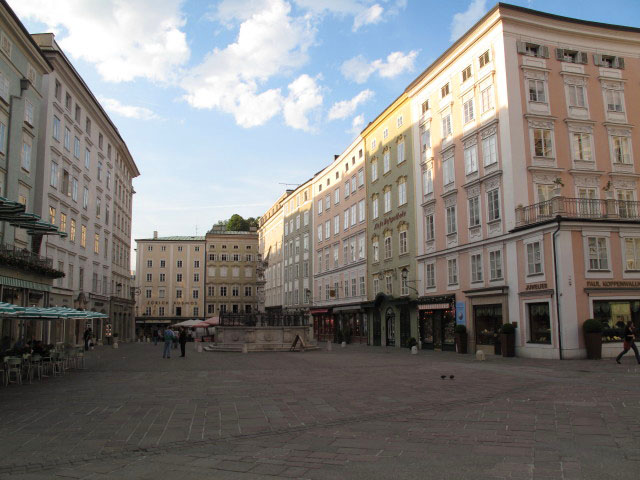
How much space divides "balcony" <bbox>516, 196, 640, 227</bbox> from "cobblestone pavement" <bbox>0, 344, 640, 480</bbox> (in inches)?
417

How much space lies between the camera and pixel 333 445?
873 centimetres

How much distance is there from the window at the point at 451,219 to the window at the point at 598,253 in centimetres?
911

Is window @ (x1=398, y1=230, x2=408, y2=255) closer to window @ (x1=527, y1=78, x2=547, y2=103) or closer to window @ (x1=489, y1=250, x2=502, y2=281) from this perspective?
window @ (x1=489, y1=250, x2=502, y2=281)

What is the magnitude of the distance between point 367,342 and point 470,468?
41.7 metres

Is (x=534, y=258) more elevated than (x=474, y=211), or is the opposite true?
(x=474, y=211)

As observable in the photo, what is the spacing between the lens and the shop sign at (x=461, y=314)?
33219 mm

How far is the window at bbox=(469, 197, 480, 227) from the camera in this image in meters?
32.3

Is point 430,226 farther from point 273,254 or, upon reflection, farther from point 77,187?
point 273,254

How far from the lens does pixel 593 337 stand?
25344 mm

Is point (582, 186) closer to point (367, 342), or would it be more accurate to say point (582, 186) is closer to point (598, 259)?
point (598, 259)

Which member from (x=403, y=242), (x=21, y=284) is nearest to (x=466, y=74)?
(x=403, y=242)

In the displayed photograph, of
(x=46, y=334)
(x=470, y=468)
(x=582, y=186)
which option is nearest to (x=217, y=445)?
(x=470, y=468)

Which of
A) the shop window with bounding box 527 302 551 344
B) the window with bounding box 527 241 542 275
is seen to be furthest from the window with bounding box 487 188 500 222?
the shop window with bounding box 527 302 551 344

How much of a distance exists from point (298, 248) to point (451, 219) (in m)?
37.2
